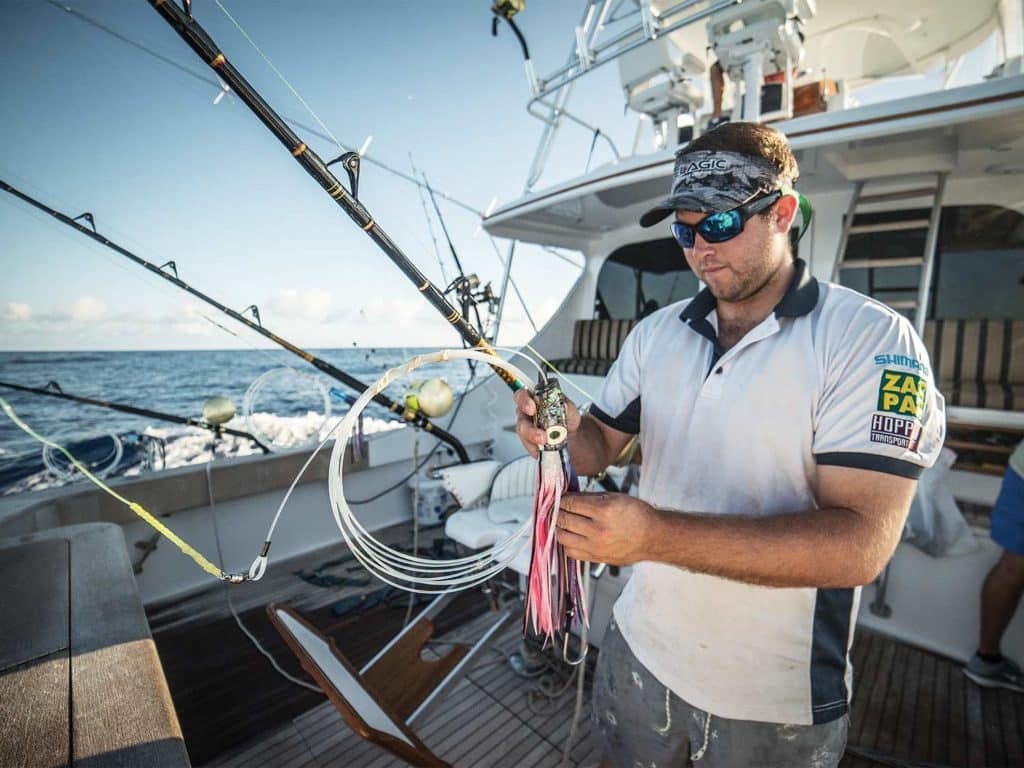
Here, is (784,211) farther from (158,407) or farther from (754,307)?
(158,407)

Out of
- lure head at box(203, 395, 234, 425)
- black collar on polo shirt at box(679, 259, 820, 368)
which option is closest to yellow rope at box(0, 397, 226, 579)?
lure head at box(203, 395, 234, 425)

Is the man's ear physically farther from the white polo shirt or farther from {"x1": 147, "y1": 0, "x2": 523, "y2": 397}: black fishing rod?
{"x1": 147, "y1": 0, "x2": 523, "y2": 397}: black fishing rod

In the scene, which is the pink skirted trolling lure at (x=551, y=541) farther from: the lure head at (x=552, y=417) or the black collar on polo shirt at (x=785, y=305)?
the black collar on polo shirt at (x=785, y=305)

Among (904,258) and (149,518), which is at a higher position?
(904,258)

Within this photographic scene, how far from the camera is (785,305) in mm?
1217

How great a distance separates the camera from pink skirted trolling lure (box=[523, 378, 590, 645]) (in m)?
1.04

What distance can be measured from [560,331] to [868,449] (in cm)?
Result: 590

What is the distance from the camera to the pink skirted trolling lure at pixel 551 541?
104 cm

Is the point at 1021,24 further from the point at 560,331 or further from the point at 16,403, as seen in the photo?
the point at 16,403

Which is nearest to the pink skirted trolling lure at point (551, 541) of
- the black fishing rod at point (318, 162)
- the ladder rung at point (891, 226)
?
the black fishing rod at point (318, 162)

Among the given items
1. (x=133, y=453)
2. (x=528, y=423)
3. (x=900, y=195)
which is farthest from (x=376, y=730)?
(x=133, y=453)

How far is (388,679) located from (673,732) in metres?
1.46

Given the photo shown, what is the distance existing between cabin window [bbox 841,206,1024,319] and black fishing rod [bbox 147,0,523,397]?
3983 mm

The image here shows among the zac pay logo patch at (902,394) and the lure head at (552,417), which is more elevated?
the zac pay logo patch at (902,394)
